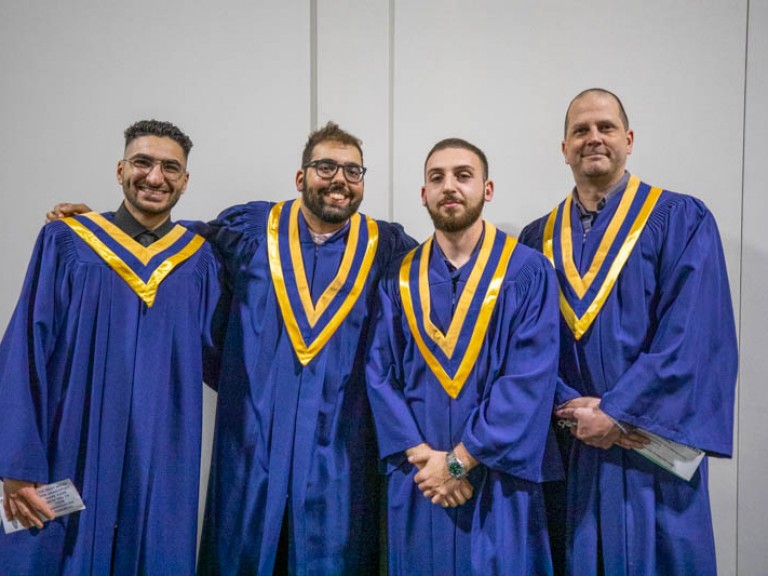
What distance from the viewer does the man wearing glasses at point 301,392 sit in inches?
84.8

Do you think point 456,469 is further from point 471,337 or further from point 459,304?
point 459,304

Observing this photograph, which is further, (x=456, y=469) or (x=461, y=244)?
(x=461, y=244)

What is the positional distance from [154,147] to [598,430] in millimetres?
1917

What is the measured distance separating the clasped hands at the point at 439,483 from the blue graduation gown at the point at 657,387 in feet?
1.51

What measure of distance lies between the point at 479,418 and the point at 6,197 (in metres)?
2.64

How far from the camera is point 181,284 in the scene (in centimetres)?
220

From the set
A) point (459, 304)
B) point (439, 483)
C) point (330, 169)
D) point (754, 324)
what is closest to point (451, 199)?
point (459, 304)

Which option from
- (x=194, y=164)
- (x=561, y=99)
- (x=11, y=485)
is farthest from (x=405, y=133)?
(x=11, y=485)

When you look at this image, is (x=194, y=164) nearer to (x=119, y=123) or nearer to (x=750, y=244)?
(x=119, y=123)

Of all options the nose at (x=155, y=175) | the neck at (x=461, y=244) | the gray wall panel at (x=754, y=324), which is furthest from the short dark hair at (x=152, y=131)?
the gray wall panel at (x=754, y=324)

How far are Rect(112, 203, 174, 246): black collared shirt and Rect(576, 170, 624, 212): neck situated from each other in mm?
1678

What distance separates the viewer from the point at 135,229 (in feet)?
7.26

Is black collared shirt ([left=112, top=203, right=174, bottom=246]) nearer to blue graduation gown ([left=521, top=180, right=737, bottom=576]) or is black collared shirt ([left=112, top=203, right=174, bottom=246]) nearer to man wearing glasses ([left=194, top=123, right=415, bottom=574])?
man wearing glasses ([left=194, top=123, right=415, bottom=574])

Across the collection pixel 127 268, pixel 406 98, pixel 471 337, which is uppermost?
pixel 406 98
